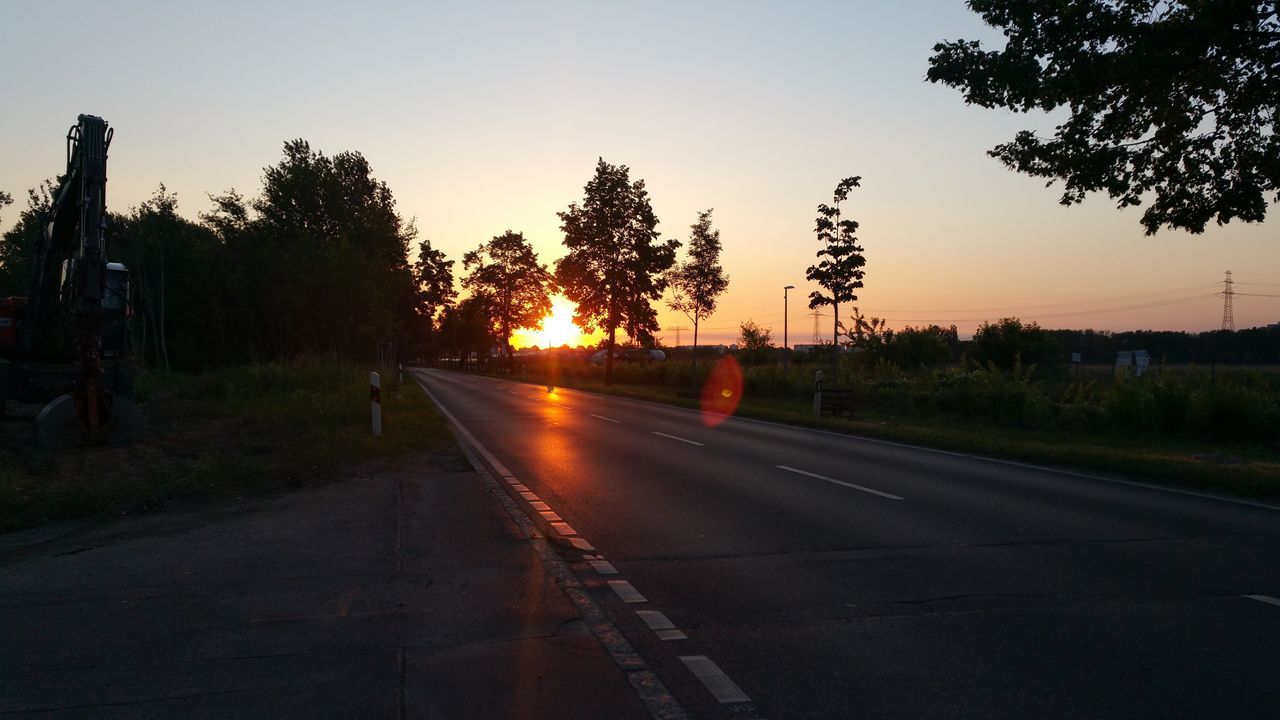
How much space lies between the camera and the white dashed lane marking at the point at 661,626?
212 inches

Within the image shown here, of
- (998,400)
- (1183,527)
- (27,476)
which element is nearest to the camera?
(1183,527)

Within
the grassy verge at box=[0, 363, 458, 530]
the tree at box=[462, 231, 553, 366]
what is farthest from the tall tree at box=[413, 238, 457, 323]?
the grassy verge at box=[0, 363, 458, 530]

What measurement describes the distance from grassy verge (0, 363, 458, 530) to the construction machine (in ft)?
1.88

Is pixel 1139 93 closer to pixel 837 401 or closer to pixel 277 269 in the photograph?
pixel 837 401

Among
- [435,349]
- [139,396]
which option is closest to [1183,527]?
[139,396]

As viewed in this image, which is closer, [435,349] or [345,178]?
[345,178]

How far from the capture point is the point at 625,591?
6.45 meters

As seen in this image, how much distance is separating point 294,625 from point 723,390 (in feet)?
116

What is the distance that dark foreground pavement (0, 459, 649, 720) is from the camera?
14.5 feet

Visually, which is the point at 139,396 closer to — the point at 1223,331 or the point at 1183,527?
the point at 1183,527

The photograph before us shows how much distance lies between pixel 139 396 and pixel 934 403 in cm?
2434

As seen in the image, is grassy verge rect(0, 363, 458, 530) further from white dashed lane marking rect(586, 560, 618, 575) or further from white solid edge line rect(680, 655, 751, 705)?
white solid edge line rect(680, 655, 751, 705)

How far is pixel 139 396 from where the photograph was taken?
88.8 feet

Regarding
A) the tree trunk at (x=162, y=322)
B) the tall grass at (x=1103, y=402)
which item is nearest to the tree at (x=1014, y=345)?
the tall grass at (x=1103, y=402)
